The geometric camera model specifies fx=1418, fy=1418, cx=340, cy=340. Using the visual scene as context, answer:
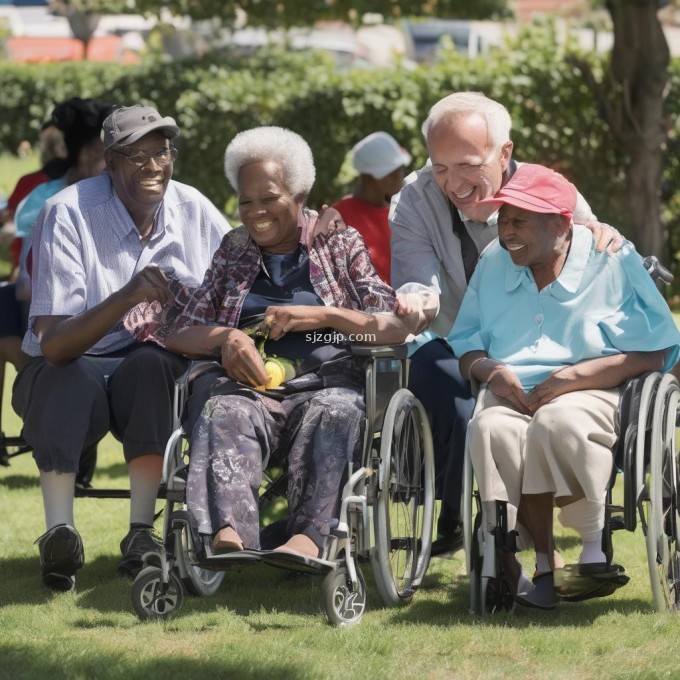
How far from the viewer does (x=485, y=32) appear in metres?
31.9

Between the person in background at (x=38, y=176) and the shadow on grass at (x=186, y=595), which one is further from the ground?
the person in background at (x=38, y=176)

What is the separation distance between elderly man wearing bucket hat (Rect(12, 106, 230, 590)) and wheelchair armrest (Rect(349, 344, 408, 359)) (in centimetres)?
68

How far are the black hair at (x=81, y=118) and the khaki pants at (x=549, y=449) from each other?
272 cm

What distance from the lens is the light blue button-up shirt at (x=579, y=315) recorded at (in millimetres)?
4523

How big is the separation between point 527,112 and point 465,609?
8.74 m

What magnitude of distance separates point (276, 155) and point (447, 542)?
1481 mm

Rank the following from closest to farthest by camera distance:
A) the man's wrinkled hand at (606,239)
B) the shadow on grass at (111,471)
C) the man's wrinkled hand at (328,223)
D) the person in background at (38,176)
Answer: the man's wrinkled hand at (606,239) < the man's wrinkled hand at (328,223) < the shadow on grass at (111,471) < the person in background at (38,176)

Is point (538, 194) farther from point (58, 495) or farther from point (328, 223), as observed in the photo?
point (58, 495)

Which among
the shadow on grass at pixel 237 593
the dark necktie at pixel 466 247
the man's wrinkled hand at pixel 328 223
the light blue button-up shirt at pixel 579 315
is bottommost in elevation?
the shadow on grass at pixel 237 593


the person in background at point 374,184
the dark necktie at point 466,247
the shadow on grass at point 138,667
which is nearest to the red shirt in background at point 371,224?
the person in background at point 374,184

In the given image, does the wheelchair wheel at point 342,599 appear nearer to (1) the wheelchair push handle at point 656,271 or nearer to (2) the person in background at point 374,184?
(1) the wheelchair push handle at point 656,271

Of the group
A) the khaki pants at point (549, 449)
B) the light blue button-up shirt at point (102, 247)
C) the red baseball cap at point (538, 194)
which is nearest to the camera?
the khaki pants at point (549, 449)

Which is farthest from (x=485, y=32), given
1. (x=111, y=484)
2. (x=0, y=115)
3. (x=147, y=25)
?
Result: (x=111, y=484)

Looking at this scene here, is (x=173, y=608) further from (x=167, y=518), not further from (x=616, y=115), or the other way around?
(x=616, y=115)
